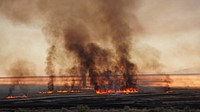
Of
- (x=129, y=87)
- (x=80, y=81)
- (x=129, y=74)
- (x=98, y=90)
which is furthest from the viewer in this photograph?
(x=80, y=81)

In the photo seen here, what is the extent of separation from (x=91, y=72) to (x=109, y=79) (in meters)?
10.9

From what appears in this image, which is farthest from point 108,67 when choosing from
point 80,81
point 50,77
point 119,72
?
point 50,77

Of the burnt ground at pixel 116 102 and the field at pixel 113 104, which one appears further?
the burnt ground at pixel 116 102

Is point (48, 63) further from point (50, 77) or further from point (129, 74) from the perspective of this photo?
point (129, 74)

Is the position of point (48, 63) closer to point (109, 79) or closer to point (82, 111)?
point (109, 79)

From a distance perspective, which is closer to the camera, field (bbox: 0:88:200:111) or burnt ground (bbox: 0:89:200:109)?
field (bbox: 0:88:200:111)

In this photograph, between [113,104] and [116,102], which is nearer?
[113,104]

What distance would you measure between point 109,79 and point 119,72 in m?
8.78

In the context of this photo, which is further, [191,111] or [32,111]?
[32,111]

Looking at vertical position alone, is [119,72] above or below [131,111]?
above

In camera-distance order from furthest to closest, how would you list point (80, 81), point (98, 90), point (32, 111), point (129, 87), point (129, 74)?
point (80, 81) < point (129, 74) < point (129, 87) < point (98, 90) < point (32, 111)

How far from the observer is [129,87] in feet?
500

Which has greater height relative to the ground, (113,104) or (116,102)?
(116,102)

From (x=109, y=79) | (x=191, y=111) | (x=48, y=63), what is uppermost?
(x=48, y=63)
